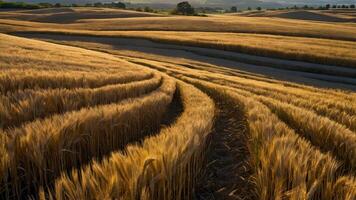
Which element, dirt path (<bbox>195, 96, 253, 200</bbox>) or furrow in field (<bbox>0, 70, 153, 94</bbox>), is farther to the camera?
furrow in field (<bbox>0, 70, 153, 94</bbox>)

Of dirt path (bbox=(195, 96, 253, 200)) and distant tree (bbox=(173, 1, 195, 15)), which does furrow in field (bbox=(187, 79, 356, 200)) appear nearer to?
dirt path (bbox=(195, 96, 253, 200))

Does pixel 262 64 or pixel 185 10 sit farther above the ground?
pixel 185 10

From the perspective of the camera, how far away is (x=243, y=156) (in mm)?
6852

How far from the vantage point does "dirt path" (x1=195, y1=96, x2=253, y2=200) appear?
479 centimetres

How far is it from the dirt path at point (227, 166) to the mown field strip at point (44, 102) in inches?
115

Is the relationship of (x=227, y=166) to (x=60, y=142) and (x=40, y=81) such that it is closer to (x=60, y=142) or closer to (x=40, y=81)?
(x=60, y=142)

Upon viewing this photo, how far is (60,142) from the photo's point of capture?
5.21 metres

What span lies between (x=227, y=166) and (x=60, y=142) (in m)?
2.70

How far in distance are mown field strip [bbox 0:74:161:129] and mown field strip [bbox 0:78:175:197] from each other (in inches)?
30.0

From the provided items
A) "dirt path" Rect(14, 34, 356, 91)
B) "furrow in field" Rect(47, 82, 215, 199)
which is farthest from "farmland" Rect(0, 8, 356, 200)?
"dirt path" Rect(14, 34, 356, 91)

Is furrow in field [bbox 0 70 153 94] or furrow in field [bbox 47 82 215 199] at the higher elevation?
furrow in field [bbox 47 82 215 199]

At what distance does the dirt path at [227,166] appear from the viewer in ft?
15.7

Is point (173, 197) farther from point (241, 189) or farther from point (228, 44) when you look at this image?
point (228, 44)

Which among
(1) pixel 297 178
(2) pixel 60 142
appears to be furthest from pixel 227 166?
(2) pixel 60 142
